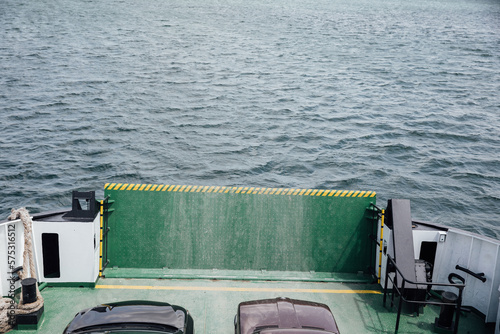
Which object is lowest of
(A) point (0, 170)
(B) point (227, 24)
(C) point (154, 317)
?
(A) point (0, 170)

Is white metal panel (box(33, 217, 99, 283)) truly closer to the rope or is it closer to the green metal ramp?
the green metal ramp

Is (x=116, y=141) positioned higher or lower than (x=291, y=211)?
lower

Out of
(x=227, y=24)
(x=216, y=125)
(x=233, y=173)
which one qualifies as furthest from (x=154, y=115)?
(x=227, y=24)

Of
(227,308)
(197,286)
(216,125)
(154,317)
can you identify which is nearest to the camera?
(154,317)

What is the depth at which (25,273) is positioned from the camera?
32.3 feet

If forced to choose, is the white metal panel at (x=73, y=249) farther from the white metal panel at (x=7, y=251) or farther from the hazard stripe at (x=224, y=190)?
the hazard stripe at (x=224, y=190)

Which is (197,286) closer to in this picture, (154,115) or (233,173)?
(233,173)

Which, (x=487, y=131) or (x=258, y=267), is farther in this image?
(x=487, y=131)

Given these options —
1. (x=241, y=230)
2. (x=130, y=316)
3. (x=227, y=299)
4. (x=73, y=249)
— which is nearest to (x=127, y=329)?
(x=130, y=316)

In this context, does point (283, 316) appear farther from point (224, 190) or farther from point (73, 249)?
point (73, 249)

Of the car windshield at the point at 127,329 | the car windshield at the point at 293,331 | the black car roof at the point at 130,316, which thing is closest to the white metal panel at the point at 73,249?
the black car roof at the point at 130,316

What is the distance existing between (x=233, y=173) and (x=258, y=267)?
14594mm

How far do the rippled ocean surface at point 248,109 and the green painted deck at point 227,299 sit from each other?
43.8 feet

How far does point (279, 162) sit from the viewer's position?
2759 centimetres
